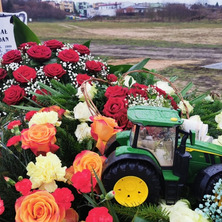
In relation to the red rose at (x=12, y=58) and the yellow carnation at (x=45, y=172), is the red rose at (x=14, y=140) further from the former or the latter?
the red rose at (x=12, y=58)

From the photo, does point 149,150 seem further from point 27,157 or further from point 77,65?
point 77,65

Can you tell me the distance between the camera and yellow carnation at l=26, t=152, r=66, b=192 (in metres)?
0.86

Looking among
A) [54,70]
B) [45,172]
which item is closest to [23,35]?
[54,70]

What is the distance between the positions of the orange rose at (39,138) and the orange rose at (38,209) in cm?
20

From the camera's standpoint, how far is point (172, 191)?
3.06ft

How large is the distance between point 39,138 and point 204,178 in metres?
0.53

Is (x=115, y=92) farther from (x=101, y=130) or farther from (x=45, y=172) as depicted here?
(x=45, y=172)

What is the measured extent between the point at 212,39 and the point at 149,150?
37.9ft

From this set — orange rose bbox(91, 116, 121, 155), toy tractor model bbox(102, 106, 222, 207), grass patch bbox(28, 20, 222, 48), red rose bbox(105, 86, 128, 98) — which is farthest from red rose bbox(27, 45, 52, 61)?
grass patch bbox(28, 20, 222, 48)

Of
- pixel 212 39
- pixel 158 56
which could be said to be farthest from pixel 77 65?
pixel 212 39

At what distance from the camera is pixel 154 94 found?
1535mm

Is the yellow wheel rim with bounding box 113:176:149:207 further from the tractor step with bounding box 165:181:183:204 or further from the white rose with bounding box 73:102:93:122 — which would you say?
the white rose with bounding box 73:102:93:122

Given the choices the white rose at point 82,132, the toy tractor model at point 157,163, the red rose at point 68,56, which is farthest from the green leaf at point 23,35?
the toy tractor model at point 157,163

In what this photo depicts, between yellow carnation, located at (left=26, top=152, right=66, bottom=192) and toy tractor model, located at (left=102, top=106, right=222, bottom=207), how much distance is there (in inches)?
5.8
